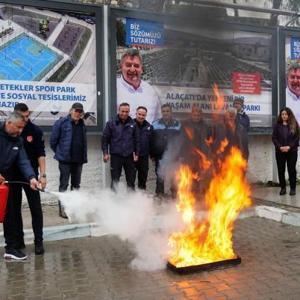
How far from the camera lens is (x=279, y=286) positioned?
193 inches

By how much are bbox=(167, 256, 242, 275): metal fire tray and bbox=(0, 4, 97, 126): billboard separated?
4171 millimetres

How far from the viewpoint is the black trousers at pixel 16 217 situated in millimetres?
6012

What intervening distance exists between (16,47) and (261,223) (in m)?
4.86

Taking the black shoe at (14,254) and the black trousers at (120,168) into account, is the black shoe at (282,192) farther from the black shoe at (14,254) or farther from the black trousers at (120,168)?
the black shoe at (14,254)

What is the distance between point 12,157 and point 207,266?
2.49 m

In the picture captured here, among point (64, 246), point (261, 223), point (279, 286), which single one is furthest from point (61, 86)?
point (279, 286)

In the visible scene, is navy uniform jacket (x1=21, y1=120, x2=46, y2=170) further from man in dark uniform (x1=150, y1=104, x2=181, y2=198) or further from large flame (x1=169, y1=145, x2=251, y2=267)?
man in dark uniform (x1=150, y1=104, x2=181, y2=198)

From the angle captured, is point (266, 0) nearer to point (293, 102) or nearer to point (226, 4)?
point (226, 4)

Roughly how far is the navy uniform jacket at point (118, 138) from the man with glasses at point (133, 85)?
35.4 inches

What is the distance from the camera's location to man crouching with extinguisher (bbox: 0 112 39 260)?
5664mm

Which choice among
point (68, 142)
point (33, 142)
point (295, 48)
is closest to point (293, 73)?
point (295, 48)

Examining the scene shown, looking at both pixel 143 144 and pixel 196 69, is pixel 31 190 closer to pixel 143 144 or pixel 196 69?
pixel 196 69

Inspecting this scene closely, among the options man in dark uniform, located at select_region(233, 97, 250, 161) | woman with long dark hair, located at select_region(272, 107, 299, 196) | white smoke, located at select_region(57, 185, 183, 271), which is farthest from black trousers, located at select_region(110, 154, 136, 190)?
woman with long dark hair, located at select_region(272, 107, 299, 196)

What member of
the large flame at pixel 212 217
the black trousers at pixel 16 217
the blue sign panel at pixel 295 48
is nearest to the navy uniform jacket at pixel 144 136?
the large flame at pixel 212 217
